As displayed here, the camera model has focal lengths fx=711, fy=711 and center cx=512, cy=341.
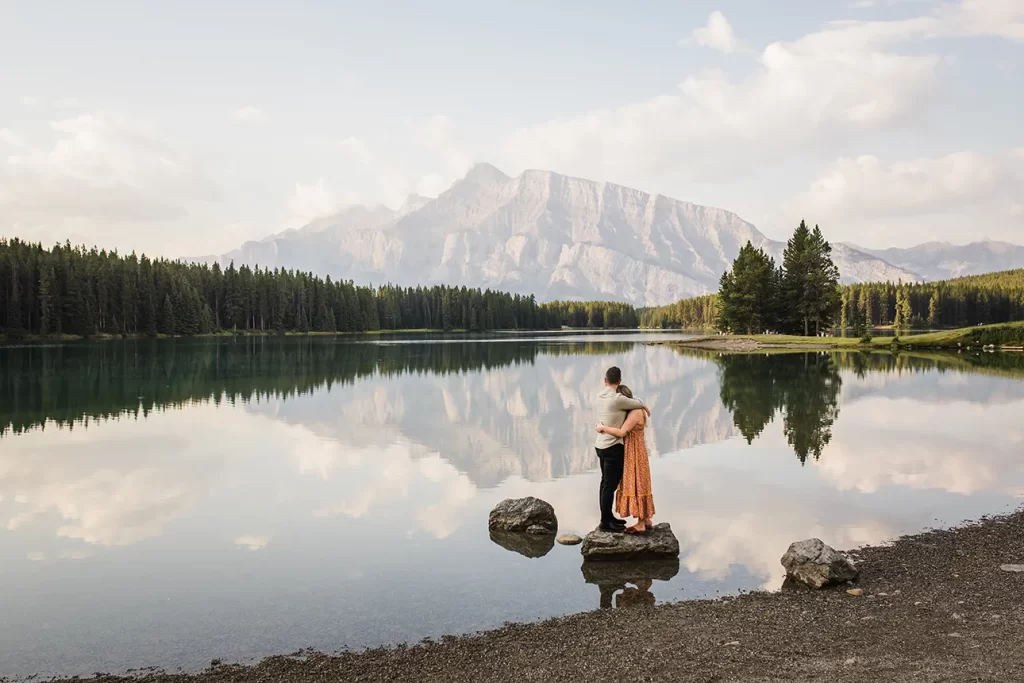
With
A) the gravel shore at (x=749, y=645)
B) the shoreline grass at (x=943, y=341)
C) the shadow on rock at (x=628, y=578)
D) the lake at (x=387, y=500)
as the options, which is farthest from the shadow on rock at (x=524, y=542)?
the shoreline grass at (x=943, y=341)

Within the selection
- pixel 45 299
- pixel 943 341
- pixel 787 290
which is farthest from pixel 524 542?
pixel 45 299

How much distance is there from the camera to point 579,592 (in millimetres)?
13055

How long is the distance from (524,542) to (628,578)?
3.17 meters

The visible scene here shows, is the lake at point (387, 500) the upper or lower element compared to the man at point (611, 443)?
lower

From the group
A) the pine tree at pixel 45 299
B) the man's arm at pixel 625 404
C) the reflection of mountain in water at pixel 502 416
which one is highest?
the pine tree at pixel 45 299

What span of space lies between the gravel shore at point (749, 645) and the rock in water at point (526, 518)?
16.8 ft

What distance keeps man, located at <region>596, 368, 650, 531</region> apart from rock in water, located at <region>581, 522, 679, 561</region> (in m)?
0.51

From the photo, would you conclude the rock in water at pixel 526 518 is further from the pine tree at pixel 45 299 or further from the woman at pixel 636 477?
the pine tree at pixel 45 299

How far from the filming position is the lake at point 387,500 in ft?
39.7

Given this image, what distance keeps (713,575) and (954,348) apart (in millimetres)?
102441

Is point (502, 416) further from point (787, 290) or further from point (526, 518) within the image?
point (787, 290)

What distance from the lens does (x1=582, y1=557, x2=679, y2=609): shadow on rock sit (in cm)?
1263

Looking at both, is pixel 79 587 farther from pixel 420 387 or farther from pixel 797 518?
pixel 420 387

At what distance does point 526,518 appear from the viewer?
16.9 meters
